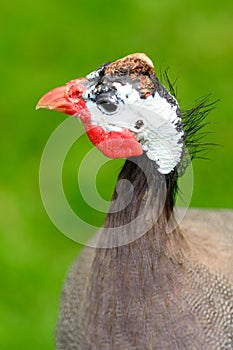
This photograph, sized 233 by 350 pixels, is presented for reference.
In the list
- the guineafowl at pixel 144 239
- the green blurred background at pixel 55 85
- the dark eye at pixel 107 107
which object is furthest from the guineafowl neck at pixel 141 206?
the green blurred background at pixel 55 85

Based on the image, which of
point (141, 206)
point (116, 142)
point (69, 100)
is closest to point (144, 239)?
point (141, 206)

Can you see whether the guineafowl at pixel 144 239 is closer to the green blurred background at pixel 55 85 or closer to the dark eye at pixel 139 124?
the dark eye at pixel 139 124

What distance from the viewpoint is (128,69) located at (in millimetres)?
2338

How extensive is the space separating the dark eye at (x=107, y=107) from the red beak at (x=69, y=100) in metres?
0.05

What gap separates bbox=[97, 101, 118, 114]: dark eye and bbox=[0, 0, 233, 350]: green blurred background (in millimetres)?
1438

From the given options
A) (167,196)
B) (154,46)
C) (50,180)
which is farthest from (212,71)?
(167,196)

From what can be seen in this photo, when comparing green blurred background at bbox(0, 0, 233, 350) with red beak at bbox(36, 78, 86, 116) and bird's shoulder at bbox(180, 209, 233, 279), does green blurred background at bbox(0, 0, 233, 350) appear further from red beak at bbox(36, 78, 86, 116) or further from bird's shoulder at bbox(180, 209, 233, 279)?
red beak at bbox(36, 78, 86, 116)

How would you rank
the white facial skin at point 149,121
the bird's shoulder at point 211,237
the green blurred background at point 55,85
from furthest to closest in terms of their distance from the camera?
the green blurred background at point 55,85
the bird's shoulder at point 211,237
the white facial skin at point 149,121

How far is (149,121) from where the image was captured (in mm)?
2326

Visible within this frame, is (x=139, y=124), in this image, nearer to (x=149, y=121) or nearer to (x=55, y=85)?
(x=149, y=121)

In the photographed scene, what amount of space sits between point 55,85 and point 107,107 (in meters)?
2.29

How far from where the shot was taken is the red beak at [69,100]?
2391 millimetres

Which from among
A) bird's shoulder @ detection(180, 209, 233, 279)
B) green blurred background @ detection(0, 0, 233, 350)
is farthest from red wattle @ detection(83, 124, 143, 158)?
green blurred background @ detection(0, 0, 233, 350)

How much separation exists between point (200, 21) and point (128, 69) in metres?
2.73
